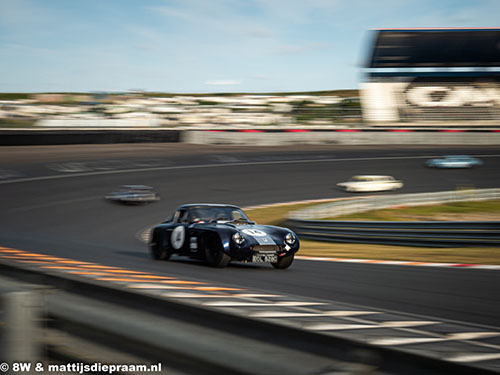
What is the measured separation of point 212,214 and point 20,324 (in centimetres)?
726

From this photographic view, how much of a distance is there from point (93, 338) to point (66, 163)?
28.8 m

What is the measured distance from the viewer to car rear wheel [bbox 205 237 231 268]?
347 inches

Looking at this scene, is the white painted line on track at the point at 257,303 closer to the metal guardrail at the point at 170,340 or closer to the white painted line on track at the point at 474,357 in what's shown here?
the metal guardrail at the point at 170,340

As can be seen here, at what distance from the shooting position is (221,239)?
8.82 m

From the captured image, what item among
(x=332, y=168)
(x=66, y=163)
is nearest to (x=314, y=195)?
(x=332, y=168)

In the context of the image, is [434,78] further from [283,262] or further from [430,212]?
[283,262]

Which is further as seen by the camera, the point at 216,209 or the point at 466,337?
the point at 216,209

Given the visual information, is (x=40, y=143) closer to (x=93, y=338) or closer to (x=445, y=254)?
(x=445, y=254)

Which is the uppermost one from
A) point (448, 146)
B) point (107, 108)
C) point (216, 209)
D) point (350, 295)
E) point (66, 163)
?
point (107, 108)

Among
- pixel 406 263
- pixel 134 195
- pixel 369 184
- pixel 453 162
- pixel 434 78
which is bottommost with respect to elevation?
pixel 406 263

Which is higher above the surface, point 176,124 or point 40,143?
point 176,124

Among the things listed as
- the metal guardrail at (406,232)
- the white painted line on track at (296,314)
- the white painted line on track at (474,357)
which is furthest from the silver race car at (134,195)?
the white painted line on track at (474,357)

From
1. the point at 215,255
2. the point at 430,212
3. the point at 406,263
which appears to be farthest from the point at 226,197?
the point at 215,255

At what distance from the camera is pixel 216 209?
9.81 m
